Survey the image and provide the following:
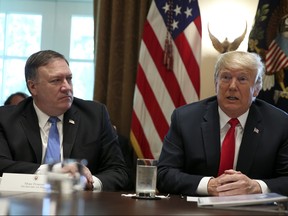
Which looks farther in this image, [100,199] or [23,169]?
[23,169]

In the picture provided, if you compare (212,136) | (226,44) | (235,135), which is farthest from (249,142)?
(226,44)

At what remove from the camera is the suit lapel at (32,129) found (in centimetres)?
299

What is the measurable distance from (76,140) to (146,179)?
89 cm

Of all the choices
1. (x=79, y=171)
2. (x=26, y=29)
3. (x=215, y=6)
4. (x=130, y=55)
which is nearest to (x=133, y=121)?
(x=130, y=55)

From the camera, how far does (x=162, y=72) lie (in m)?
4.59

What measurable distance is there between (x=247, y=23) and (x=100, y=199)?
3.00 meters

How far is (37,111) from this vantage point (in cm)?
319

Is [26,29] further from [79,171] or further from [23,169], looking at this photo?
[79,171]

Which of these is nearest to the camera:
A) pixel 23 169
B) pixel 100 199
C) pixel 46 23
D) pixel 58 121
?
pixel 100 199

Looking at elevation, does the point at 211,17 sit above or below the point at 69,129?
above

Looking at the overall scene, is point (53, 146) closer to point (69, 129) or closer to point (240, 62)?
point (69, 129)

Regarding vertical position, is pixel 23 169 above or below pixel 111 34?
below

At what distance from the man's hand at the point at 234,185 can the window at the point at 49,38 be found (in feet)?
9.72

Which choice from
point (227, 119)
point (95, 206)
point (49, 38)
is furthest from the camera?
point (49, 38)
